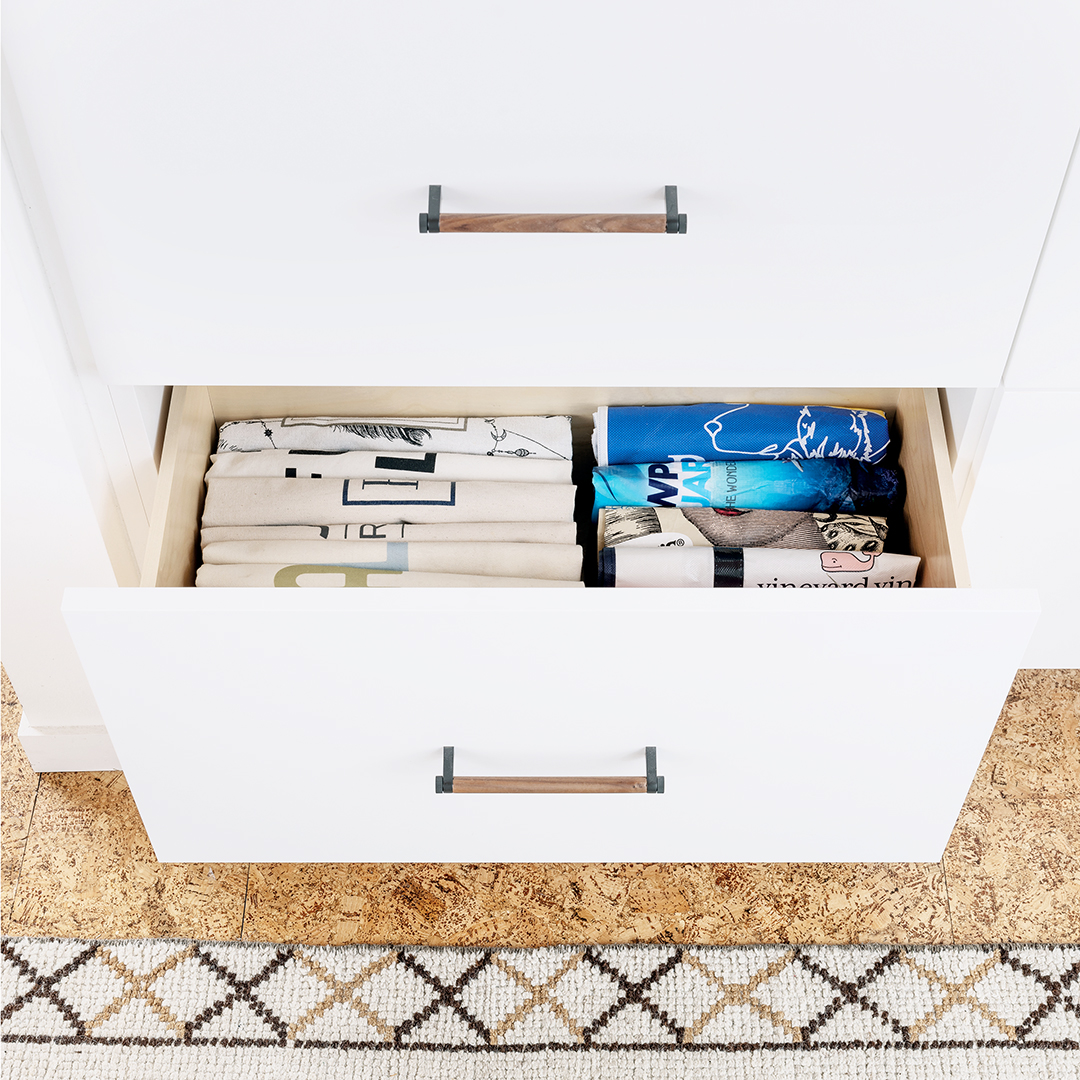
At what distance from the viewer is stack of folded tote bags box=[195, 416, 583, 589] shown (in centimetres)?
85

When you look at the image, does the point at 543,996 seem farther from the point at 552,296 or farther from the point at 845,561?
the point at 552,296

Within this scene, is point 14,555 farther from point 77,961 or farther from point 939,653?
point 939,653

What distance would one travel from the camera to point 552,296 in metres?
0.68

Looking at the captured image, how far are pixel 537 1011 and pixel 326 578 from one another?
43 centimetres

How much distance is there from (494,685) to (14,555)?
1.37 feet

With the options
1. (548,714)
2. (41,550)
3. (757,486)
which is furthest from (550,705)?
(41,550)

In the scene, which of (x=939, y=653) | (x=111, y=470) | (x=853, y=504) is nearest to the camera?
(x=939, y=653)

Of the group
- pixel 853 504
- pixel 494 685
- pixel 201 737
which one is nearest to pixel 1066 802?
pixel 853 504

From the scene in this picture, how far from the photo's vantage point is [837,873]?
1004 mm

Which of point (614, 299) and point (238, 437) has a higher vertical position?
point (614, 299)

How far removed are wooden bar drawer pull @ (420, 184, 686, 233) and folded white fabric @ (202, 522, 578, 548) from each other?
307mm

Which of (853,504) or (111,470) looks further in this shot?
(853,504)

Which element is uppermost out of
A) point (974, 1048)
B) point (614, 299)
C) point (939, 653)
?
point (614, 299)

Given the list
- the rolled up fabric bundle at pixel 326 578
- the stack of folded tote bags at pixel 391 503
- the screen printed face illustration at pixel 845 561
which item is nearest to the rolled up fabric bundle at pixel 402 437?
the stack of folded tote bags at pixel 391 503
